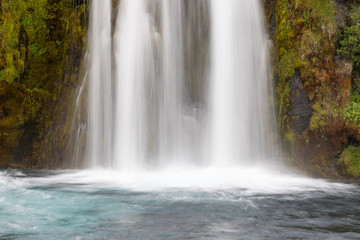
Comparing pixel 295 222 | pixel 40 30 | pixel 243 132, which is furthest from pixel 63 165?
pixel 295 222

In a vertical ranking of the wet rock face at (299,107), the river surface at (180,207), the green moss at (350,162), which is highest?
the wet rock face at (299,107)

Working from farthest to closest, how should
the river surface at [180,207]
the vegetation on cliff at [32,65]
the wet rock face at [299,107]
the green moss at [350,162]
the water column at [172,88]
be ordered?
the vegetation on cliff at [32,65] → the water column at [172,88] → the wet rock face at [299,107] → the green moss at [350,162] → the river surface at [180,207]

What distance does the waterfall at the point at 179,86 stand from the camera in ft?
41.0

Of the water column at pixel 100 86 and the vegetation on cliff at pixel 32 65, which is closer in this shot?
the water column at pixel 100 86

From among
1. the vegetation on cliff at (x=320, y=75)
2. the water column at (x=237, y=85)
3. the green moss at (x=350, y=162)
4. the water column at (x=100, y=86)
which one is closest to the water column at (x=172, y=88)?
the water column at (x=237, y=85)

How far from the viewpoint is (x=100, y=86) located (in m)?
13.5

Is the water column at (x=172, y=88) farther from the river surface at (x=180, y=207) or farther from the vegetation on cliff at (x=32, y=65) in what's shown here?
the vegetation on cliff at (x=32, y=65)

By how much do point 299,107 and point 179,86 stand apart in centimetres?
425

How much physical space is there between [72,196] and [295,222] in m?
4.70

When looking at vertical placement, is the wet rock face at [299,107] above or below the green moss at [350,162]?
above

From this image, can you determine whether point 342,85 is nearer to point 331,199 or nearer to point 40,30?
point 331,199

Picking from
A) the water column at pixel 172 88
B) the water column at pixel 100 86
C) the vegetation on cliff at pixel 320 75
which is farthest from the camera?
the water column at pixel 100 86

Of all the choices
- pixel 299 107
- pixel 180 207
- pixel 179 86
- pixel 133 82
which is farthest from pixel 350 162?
pixel 133 82

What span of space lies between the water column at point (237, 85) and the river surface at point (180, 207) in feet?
5.89
